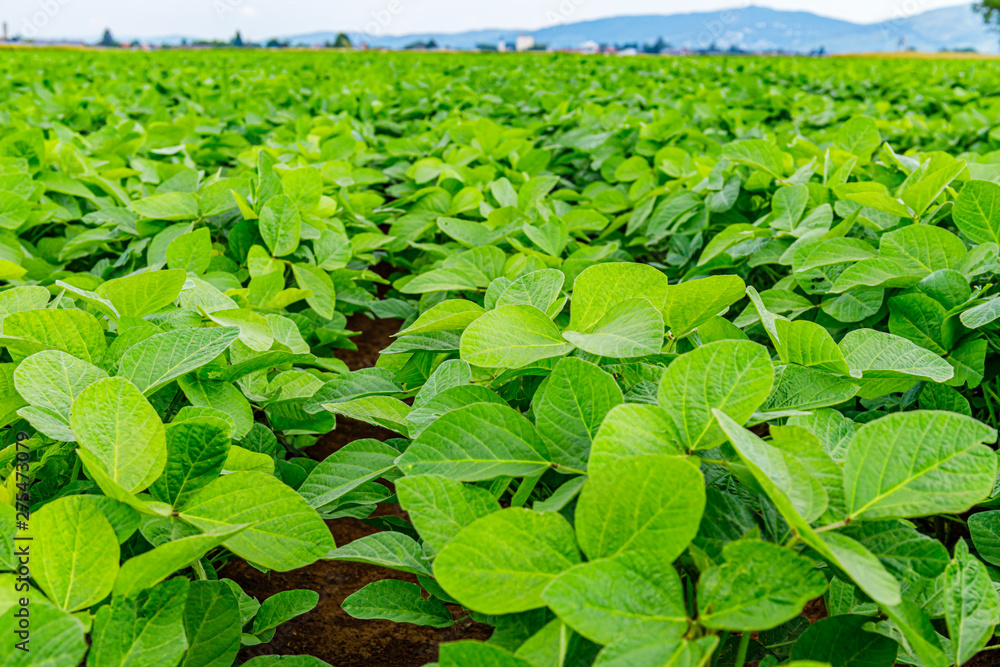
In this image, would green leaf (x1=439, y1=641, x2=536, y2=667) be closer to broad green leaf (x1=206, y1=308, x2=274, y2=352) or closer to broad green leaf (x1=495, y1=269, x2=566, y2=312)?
broad green leaf (x1=495, y1=269, x2=566, y2=312)

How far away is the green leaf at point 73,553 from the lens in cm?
62

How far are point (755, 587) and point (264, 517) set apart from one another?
50cm

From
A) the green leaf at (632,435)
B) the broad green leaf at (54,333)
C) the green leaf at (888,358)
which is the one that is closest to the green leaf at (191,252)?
the broad green leaf at (54,333)

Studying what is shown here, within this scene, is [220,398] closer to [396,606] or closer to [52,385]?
[52,385]

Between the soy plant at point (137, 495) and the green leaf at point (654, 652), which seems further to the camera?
the soy plant at point (137, 495)

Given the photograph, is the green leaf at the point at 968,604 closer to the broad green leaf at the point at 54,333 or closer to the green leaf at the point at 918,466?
the green leaf at the point at 918,466

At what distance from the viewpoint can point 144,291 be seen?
1.07 m

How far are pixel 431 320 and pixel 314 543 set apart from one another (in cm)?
36

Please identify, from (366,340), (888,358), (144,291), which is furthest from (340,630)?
(366,340)

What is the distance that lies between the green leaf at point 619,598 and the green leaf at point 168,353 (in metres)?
0.53

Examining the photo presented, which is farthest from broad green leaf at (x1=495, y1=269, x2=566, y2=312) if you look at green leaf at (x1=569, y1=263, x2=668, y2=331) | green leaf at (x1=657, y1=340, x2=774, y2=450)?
green leaf at (x1=657, y1=340, x2=774, y2=450)

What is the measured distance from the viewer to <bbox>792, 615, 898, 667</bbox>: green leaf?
674mm

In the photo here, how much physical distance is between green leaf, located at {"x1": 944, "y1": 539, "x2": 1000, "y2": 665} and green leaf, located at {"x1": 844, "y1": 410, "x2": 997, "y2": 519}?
1.9 inches

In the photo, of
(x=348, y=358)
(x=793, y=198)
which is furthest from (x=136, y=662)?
(x=348, y=358)
